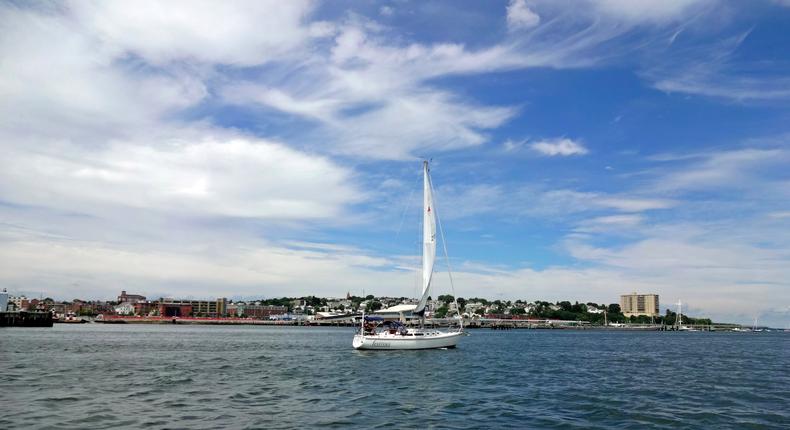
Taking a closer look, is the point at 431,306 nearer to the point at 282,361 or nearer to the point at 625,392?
the point at 282,361

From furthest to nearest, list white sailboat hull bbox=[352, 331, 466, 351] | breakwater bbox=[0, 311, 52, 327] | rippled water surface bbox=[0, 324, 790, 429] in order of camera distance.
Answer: breakwater bbox=[0, 311, 52, 327] < white sailboat hull bbox=[352, 331, 466, 351] < rippled water surface bbox=[0, 324, 790, 429]

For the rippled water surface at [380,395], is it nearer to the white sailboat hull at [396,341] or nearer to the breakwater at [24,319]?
the white sailboat hull at [396,341]

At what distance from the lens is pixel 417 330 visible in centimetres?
6512

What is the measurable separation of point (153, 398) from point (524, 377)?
26.9 metres

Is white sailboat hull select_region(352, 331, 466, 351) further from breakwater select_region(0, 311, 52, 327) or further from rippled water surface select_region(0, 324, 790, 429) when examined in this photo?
breakwater select_region(0, 311, 52, 327)

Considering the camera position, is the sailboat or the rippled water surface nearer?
the rippled water surface

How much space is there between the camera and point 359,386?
36469 millimetres

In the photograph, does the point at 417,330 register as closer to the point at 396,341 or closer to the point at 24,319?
the point at 396,341

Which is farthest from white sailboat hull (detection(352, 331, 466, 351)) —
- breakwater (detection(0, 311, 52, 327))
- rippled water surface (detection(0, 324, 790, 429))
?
breakwater (detection(0, 311, 52, 327))

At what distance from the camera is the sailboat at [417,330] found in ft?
205

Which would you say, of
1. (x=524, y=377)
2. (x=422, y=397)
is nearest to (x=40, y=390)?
(x=422, y=397)

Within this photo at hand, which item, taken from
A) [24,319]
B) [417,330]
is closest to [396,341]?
[417,330]

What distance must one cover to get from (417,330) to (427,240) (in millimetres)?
10679

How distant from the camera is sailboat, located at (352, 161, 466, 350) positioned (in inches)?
2464
